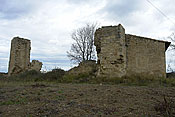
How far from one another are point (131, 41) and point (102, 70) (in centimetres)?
278

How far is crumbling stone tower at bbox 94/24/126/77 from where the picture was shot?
9.14 metres

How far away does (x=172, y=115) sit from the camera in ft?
10.4

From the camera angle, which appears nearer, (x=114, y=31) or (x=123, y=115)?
(x=123, y=115)

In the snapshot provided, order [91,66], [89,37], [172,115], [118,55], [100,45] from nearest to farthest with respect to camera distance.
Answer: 1. [172,115]
2. [118,55]
3. [100,45]
4. [91,66]
5. [89,37]

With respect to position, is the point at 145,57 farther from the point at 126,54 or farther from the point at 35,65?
the point at 35,65

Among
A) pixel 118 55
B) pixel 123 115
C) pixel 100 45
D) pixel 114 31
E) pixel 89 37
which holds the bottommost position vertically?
pixel 123 115

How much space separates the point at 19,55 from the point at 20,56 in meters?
0.13

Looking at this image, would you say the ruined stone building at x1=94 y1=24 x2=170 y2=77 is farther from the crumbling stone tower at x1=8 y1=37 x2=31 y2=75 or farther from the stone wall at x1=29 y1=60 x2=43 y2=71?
the crumbling stone tower at x1=8 y1=37 x2=31 y2=75

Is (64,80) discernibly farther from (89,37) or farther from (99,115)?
(89,37)

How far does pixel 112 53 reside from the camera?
9.29 m

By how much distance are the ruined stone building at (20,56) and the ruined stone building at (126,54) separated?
898 centimetres

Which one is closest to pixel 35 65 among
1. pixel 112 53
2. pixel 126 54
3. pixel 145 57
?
pixel 112 53

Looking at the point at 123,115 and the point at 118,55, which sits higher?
the point at 118,55

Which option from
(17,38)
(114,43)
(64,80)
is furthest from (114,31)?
(17,38)
